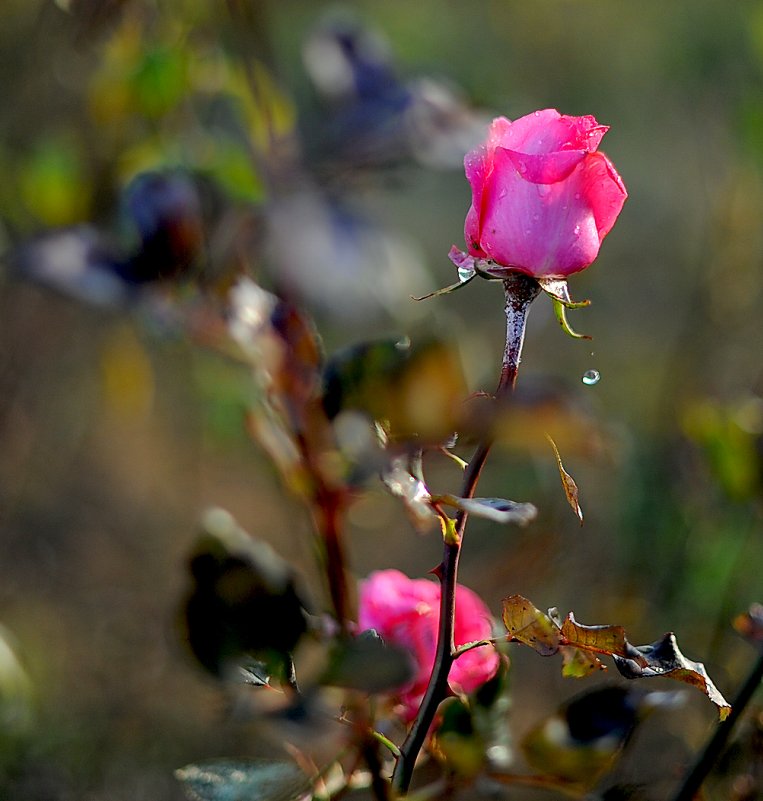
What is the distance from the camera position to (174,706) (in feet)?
3.80

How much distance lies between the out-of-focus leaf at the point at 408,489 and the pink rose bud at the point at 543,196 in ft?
0.27

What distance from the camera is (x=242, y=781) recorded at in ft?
1.27

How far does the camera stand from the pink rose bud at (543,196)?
333mm

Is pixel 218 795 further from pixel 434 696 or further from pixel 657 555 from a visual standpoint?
pixel 657 555

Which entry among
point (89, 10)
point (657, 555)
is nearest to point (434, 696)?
point (89, 10)

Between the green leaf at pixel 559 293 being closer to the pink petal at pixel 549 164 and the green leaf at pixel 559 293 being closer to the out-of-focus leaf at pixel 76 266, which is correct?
the pink petal at pixel 549 164

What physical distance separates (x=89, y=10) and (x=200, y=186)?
187 mm

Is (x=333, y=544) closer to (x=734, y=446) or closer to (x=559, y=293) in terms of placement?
(x=559, y=293)

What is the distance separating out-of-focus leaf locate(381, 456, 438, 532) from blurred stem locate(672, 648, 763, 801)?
17 cm

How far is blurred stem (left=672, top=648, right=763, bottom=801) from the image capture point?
1.34ft

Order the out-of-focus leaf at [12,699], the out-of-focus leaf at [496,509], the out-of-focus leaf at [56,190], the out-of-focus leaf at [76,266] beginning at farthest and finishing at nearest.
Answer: the out-of-focus leaf at [56,190] → the out-of-focus leaf at [12,699] → the out-of-focus leaf at [76,266] → the out-of-focus leaf at [496,509]

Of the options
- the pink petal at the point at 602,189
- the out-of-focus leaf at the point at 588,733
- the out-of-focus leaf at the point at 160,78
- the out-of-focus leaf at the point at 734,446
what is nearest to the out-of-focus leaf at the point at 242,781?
the out-of-focus leaf at the point at 588,733

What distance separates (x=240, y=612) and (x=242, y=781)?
67mm

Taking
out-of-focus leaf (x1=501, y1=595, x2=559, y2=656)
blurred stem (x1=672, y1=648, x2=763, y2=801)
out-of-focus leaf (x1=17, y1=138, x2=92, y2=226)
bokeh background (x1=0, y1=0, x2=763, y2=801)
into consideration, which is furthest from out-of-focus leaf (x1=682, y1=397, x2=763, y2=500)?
out-of-focus leaf (x1=17, y1=138, x2=92, y2=226)
